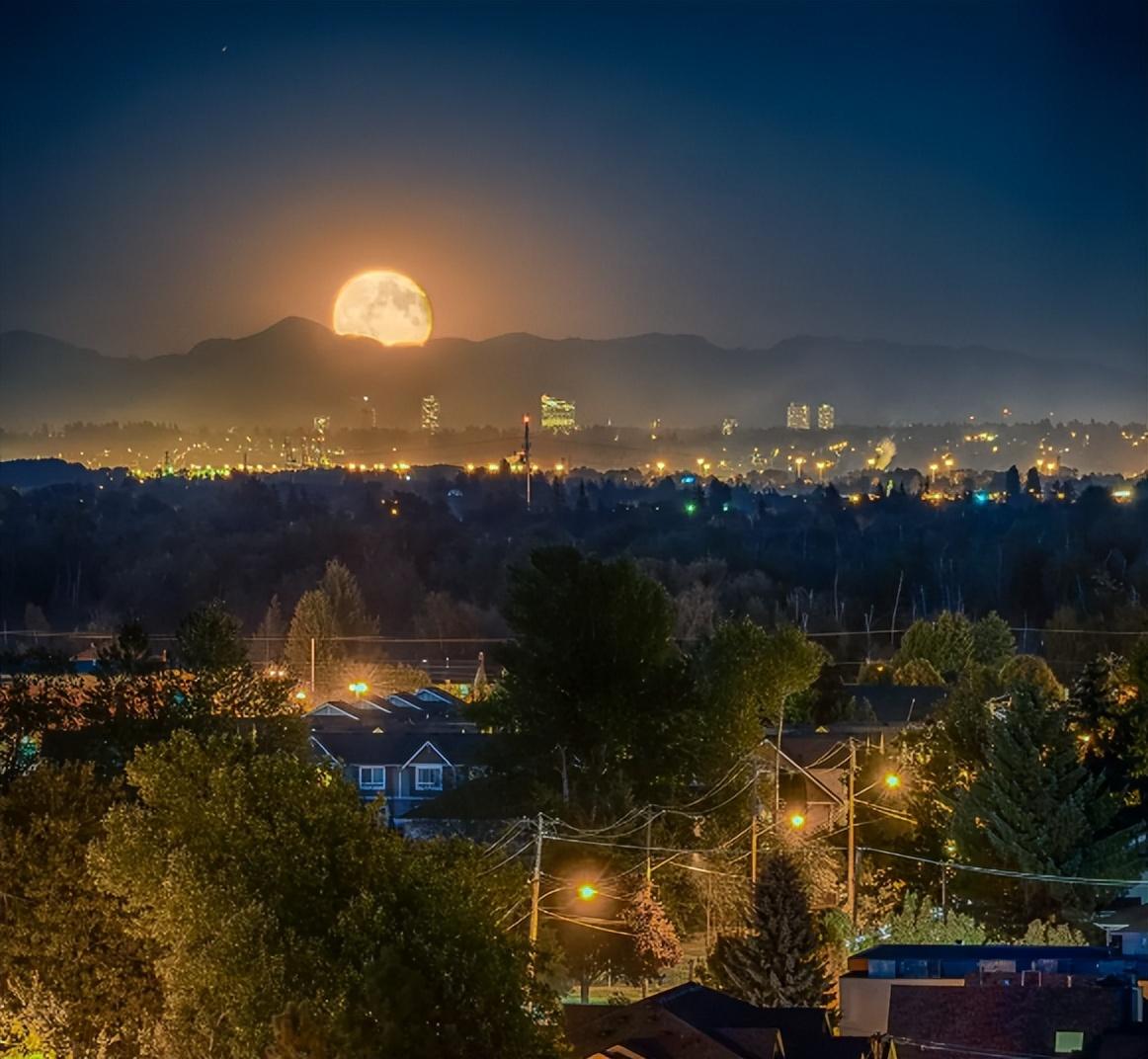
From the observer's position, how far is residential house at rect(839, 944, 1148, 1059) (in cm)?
1375

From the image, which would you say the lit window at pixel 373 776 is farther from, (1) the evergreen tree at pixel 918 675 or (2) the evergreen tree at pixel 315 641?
(2) the evergreen tree at pixel 315 641

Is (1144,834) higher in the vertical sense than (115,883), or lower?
lower

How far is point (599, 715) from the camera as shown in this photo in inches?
922

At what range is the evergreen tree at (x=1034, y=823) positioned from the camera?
70.5 feet

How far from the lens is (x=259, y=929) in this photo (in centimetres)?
1251

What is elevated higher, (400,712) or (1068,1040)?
(1068,1040)

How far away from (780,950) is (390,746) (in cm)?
1391

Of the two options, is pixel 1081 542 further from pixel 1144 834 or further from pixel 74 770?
pixel 74 770

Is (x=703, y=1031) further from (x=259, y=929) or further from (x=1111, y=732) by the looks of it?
(x=1111, y=732)

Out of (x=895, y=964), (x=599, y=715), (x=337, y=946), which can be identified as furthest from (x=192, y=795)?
(x=599, y=715)

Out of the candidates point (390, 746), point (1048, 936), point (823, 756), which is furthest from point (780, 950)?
point (390, 746)

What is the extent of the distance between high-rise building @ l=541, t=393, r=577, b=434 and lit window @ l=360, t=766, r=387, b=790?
6058 inches

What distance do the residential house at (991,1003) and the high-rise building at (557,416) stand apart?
168 m

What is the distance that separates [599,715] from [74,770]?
869cm
